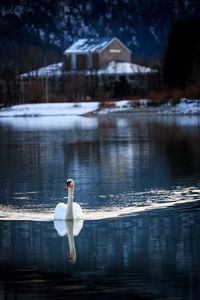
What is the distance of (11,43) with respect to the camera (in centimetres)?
19875

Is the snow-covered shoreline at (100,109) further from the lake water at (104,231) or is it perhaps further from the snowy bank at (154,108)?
the lake water at (104,231)

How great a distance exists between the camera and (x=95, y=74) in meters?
106

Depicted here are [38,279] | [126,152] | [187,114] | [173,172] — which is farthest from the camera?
[187,114]

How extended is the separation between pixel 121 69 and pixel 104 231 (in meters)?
98.8

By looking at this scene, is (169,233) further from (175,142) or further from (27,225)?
(175,142)

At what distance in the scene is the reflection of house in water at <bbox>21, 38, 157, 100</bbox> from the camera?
336ft

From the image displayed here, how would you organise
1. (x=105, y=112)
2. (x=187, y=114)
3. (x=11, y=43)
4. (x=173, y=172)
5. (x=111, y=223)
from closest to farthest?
(x=111, y=223), (x=173, y=172), (x=187, y=114), (x=105, y=112), (x=11, y=43)

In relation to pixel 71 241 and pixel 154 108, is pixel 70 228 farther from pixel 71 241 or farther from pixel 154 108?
pixel 154 108

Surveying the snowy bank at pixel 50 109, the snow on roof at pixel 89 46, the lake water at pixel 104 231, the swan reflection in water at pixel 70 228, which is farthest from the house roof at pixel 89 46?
the swan reflection in water at pixel 70 228

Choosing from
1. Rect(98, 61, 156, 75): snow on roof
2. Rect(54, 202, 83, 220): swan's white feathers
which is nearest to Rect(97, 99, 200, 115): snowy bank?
Rect(98, 61, 156, 75): snow on roof

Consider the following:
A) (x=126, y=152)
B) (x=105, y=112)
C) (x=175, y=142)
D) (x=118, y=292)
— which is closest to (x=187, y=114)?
(x=105, y=112)

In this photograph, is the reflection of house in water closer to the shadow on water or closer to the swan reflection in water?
the swan reflection in water

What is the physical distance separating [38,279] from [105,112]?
7353 centimetres

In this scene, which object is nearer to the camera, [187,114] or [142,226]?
[142,226]
